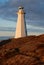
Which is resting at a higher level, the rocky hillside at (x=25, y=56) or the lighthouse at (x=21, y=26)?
the lighthouse at (x=21, y=26)

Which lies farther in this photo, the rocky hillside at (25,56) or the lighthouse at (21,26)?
the lighthouse at (21,26)

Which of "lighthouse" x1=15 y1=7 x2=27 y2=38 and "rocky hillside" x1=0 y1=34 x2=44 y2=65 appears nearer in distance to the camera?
"rocky hillside" x1=0 y1=34 x2=44 y2=65

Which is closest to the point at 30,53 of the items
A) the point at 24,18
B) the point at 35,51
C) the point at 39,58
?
the point at 35,51

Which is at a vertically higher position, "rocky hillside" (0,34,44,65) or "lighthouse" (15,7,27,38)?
"lighthouse" (15,7,27,38)

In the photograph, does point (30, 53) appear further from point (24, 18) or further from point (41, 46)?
point (24, 18)

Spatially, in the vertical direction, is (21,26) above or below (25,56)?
above

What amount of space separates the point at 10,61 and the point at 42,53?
3.98 metres

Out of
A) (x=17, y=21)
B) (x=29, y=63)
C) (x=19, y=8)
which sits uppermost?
(x=19, y=8)

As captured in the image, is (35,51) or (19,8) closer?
(35,51)

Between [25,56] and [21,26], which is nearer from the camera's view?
[25,56]

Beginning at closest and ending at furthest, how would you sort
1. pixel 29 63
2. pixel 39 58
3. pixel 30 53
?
pixel 29 63 → pixel 39 58 → pixel 30 53

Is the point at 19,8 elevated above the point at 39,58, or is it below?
above

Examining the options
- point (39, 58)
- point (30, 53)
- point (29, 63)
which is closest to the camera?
point (29, 63)

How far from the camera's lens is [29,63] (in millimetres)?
21719
